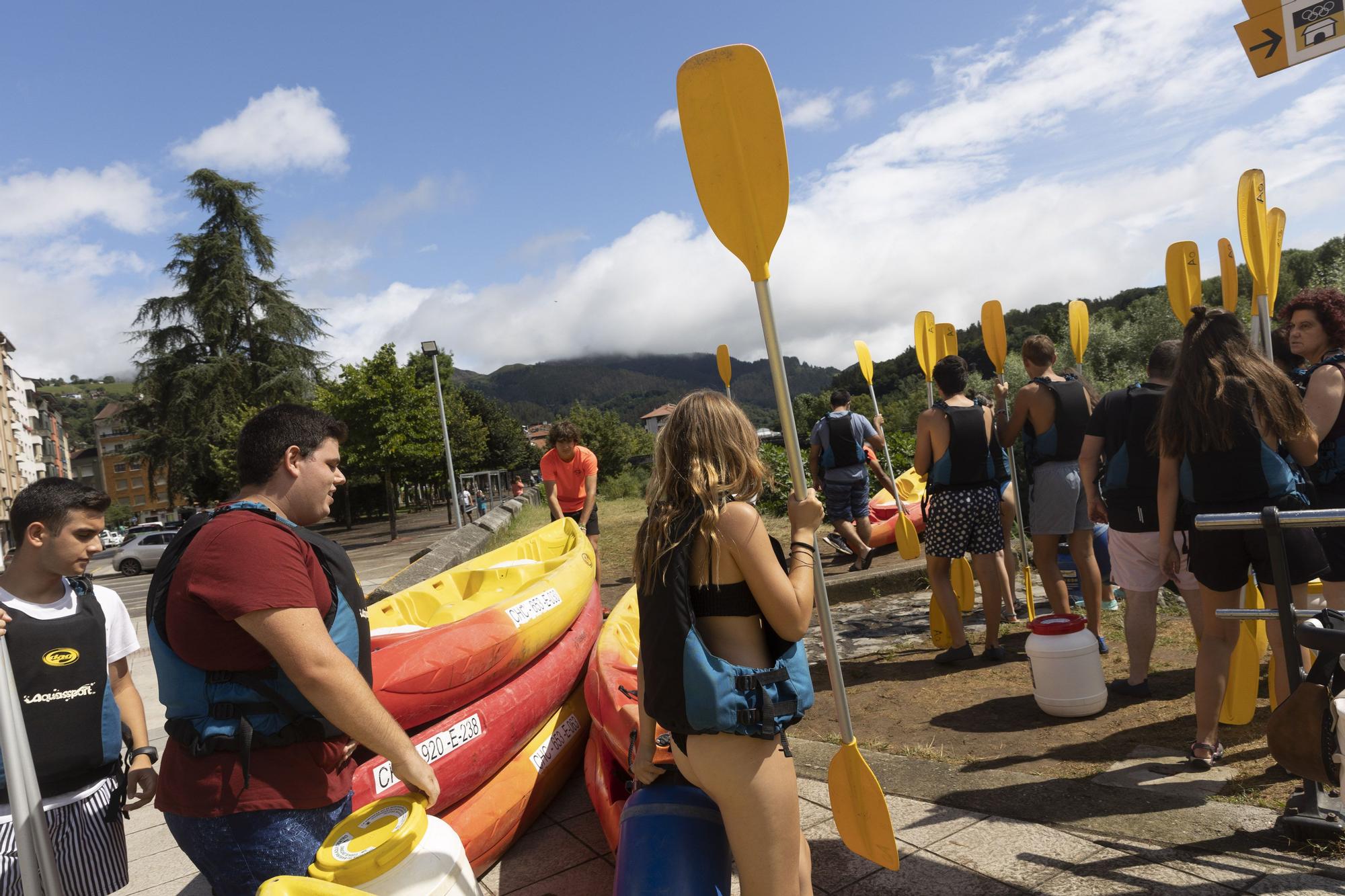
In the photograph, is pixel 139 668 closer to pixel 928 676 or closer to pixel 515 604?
pixel 515 604

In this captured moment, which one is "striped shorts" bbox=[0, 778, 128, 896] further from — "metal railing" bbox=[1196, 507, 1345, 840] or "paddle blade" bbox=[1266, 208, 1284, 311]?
"paddle blade" bbox=[1266, 208, 1284, 311]

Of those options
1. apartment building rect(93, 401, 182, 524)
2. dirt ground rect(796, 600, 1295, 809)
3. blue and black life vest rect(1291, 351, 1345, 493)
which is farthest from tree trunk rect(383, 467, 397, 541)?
apartment building rect(93, 401, 182, 524)

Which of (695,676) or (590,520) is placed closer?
(695,676)

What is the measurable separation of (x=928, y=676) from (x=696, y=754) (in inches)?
149

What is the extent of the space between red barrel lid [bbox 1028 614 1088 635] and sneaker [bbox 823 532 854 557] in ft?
17.6

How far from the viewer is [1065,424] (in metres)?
5.27

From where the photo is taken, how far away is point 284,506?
2.00 metres

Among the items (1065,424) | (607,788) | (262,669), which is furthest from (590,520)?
(262,669)

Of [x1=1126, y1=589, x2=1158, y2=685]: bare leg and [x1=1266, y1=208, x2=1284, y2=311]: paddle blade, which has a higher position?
[x1=1266, y1=208, x2=1284, y2=311]: paddle blade

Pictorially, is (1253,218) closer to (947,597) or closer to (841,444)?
(947,597)

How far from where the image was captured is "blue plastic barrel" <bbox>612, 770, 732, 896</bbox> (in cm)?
201

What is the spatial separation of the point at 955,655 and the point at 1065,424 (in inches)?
64.5

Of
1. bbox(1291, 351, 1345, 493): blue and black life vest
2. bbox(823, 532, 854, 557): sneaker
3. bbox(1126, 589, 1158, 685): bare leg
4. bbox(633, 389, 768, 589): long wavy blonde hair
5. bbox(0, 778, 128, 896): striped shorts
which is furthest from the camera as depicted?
bbox(823, 532, 854, 557): sneaker

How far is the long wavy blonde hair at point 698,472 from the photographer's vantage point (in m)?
2.06
